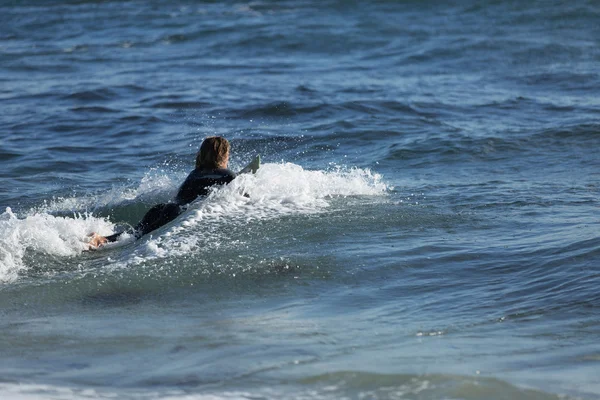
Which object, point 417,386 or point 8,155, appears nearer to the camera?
point 417,386

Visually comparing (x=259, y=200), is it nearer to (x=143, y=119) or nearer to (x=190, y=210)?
(x=190, y=210)

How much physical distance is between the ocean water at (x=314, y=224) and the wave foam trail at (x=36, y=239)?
0.9 inches

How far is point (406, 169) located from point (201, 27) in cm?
1412

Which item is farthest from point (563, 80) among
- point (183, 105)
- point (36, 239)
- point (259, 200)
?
point (36, 239)

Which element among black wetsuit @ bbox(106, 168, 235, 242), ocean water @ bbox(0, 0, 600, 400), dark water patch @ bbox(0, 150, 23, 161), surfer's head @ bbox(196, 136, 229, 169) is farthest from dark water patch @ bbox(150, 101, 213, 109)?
black wetsuit @ bbox(106, 168, 235, 242)

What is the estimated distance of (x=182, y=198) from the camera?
925cm

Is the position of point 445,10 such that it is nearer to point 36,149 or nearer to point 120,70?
point 120,70

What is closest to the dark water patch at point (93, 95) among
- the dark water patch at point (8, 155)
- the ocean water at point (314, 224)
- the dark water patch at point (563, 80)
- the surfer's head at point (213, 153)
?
the ocean water at point (314, 224)

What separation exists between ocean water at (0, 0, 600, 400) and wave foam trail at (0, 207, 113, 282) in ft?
0.07

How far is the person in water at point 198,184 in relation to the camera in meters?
9.03

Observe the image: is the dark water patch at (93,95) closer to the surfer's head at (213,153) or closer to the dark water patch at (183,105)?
the dark water patch at (183,105)

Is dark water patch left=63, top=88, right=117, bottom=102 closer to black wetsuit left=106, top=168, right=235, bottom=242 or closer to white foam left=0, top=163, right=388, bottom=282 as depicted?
white foam left=0, top=163, right=388, bottom=282

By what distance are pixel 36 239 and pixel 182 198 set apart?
1470mm

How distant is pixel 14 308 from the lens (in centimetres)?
698
